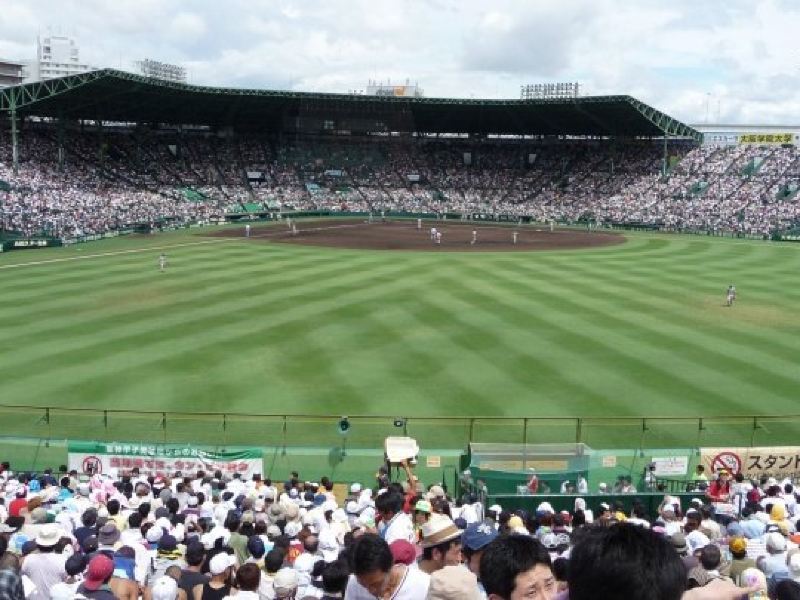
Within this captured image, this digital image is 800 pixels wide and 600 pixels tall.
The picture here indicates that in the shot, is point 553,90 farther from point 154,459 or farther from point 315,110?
point 154,459

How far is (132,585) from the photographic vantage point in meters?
8.84

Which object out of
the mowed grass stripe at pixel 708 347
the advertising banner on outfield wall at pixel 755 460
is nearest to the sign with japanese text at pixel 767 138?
the mowed grass stripe at pixel 708 347

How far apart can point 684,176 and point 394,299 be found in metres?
71.5

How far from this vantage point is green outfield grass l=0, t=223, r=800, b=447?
79.7 ft

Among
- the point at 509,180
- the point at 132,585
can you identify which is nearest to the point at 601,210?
the point at 509,180

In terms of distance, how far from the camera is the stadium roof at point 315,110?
3184 inches

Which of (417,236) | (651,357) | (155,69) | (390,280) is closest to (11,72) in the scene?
(155,69)

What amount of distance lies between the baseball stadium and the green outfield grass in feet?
0.51

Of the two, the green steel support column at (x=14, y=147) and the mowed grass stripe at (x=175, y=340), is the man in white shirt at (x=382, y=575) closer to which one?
the mowed grass stripe at (x=175, y=340)

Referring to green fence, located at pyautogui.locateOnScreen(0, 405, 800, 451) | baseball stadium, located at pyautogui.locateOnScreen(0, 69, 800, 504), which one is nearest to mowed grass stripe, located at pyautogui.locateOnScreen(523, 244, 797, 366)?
baseball stadium, located at pyautogui.locateOnScreen(0, 69, 800, 504)

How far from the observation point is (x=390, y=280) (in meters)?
49.2

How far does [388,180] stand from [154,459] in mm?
98907

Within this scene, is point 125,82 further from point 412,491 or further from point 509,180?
point 412,491

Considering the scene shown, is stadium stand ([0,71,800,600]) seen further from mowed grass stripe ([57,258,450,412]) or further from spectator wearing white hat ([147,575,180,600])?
mowed grass stripe ([57,258,450,412])
